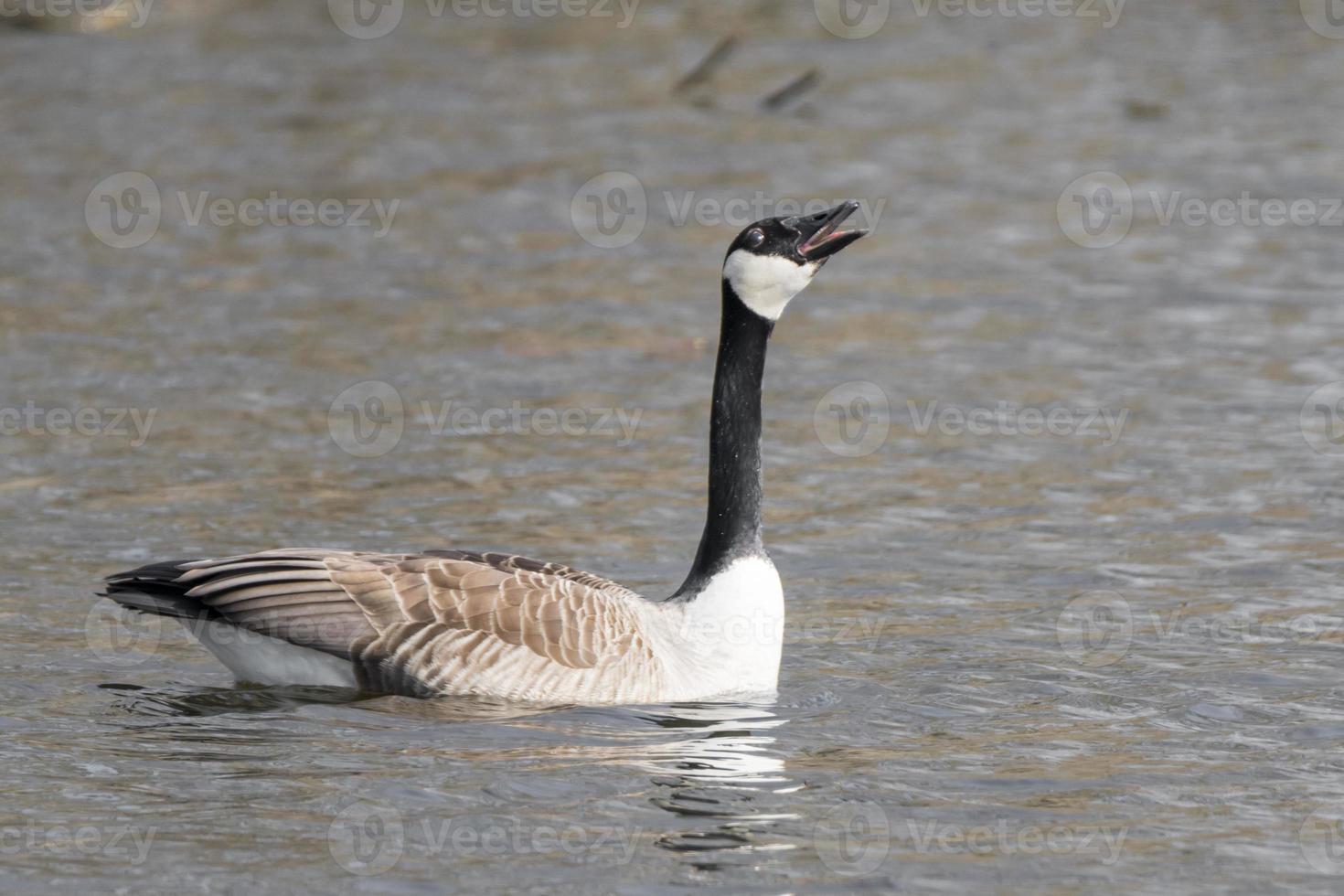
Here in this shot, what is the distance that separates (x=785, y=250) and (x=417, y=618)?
2.64m

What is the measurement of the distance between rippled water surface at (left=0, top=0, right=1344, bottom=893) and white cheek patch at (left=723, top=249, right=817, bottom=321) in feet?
6.87

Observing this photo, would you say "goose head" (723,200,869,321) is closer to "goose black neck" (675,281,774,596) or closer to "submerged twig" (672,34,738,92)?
"goose black neck" (675,281,774,596)

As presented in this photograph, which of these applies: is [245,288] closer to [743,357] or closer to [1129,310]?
[1129,310]

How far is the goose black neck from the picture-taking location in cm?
1075

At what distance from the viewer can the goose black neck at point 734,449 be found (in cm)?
1075

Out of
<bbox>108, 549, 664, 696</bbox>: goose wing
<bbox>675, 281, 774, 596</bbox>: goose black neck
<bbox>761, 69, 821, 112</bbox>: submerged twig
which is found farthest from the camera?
<bbox>761, 69, 821, 112</bbox>: submerged twig

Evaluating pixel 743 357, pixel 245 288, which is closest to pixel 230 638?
pixel 743 357

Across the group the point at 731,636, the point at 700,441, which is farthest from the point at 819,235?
the point at 700,441

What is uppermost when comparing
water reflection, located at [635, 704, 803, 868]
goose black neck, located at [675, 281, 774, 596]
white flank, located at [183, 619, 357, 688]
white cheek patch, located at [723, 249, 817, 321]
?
white cheek patch, located at [723, 249, 817, 321]

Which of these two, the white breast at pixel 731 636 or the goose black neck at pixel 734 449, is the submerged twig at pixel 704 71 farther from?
the white breast at pixel 731 636

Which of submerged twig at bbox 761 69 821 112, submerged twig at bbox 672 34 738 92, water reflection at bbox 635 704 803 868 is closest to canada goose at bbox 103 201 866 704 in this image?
water reflection at bbox 635 704 803 868

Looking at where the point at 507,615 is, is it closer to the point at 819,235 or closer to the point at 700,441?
the point at 819,235

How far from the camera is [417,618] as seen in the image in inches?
410

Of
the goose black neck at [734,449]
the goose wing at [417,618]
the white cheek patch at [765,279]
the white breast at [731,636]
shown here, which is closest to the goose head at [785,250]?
the white cheek patch at [765,279]
